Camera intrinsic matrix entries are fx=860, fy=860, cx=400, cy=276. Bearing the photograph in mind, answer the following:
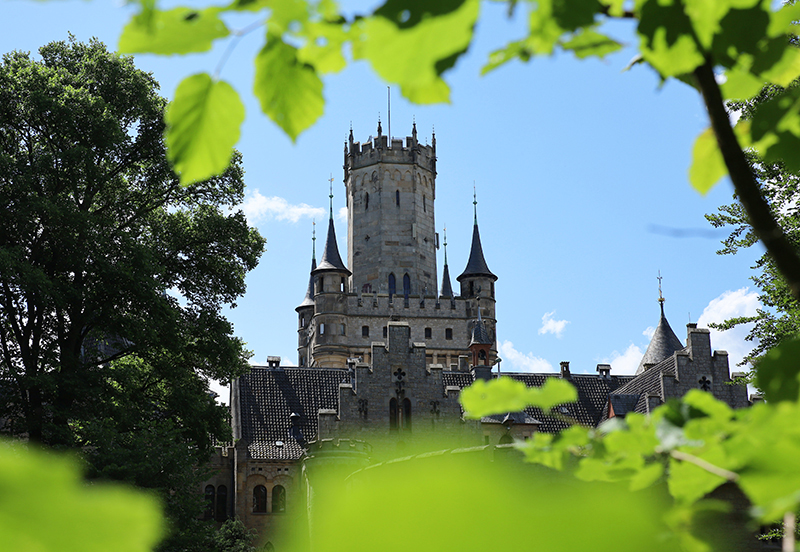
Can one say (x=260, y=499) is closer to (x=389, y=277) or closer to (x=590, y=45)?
(x=389, y=277)

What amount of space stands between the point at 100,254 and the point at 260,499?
57.1ft

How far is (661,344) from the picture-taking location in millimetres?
47000

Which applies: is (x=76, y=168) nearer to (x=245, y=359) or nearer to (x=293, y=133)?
(x=245, y=359)

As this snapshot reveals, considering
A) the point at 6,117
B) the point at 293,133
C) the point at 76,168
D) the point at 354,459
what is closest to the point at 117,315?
the point at 76,168

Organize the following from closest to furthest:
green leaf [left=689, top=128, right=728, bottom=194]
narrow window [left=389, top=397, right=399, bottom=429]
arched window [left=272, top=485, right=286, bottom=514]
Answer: green leaf [left=689, top=128, right=728, bottom=194], narrow window [left=389, top=397, right=399, bottom=429], arched window [left=272, top=485, right=286, bottom=514]

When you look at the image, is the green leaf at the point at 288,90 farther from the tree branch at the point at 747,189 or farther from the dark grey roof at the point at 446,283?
the dark grey roof at the point at 446,283

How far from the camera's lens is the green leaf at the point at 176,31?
3.20 feet

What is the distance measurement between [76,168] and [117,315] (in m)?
3.30

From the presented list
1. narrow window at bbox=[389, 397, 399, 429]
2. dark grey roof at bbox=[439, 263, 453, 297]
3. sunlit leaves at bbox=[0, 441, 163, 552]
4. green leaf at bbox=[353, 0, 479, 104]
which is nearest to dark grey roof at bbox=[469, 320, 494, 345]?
dark grey roof at bbox=[439, 263, 453, 297]

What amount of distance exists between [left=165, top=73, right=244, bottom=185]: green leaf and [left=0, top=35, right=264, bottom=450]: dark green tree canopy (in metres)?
15.9

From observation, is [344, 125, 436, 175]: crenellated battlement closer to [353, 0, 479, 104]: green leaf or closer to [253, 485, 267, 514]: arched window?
[253, 485, 267, 514]: arched window

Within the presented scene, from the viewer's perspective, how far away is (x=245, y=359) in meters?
20.7

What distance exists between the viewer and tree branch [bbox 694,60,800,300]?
3.22 ft

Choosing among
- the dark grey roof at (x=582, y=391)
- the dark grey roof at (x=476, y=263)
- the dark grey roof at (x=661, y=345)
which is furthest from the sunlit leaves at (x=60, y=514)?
the dark grey roof at (x=476, y=263)
